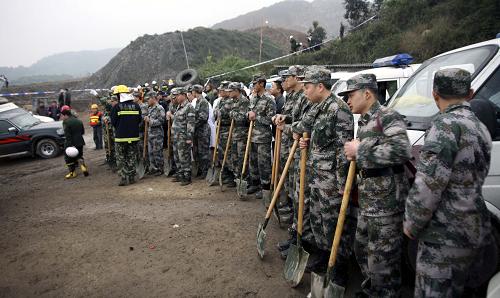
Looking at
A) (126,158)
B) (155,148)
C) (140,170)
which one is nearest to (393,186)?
(126,158)

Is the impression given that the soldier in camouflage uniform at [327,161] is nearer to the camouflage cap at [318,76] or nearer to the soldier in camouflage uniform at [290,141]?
the camouflage cap at [318,76]

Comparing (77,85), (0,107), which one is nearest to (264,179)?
(0,107)

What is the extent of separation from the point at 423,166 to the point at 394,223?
66 centimetres

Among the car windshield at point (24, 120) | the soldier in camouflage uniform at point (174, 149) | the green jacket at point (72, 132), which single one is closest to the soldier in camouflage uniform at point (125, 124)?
the soldier in camouflage uniform at point (174, 149)

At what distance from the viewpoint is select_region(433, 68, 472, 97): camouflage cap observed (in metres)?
2.08

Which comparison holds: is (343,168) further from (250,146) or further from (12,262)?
(12,262)

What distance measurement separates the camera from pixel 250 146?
247 inches

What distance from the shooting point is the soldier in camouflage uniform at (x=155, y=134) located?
318 inches

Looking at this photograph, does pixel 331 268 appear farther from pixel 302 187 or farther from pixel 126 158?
pixel 126 158

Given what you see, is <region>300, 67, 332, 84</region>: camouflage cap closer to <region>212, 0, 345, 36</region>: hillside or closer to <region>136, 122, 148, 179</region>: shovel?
<region>136, 122, 148, 179</region>: shovel

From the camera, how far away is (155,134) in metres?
8.24

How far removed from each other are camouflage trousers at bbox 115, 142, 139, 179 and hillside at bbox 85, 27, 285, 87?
27.0 metres

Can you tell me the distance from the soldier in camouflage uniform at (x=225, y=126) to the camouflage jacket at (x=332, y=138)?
143 inches

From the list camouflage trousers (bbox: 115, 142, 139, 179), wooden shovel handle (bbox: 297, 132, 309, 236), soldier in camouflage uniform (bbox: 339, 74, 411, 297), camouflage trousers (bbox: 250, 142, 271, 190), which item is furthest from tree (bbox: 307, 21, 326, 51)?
soldier in camouflage uniform (bbox: 339, 74, 411, 297)
